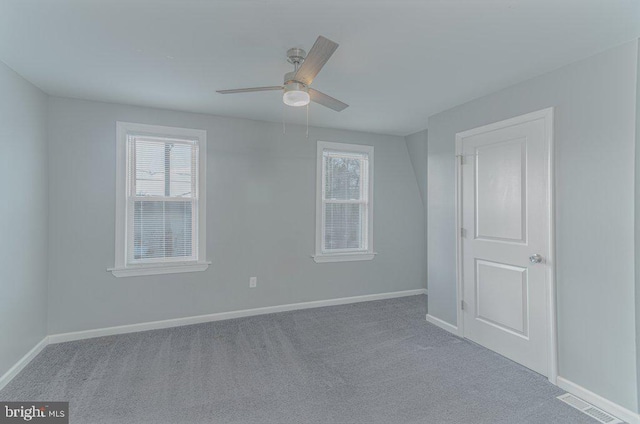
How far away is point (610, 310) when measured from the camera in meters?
2.00

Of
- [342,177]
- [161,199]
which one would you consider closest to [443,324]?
[342,177]

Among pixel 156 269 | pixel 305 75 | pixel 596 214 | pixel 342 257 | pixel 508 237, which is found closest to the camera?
pixel 305 75

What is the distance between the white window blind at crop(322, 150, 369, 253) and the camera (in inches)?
163

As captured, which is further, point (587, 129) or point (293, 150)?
point (293, 150)

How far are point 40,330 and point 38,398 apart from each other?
97 cm

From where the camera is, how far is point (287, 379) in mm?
2330

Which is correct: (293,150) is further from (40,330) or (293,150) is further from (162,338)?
(40,330)

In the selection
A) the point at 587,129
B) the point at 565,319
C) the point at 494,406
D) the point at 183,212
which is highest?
the point at 587,129

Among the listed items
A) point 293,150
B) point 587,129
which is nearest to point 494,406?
point 587,129

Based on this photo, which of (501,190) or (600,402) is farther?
(501,190)

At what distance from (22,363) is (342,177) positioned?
3680 mm

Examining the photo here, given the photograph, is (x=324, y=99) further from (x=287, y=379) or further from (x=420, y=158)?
(x=420, y=158)

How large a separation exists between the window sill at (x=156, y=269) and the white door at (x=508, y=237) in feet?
9.46

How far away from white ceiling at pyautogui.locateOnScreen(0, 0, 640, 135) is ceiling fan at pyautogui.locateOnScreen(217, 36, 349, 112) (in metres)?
0.15
